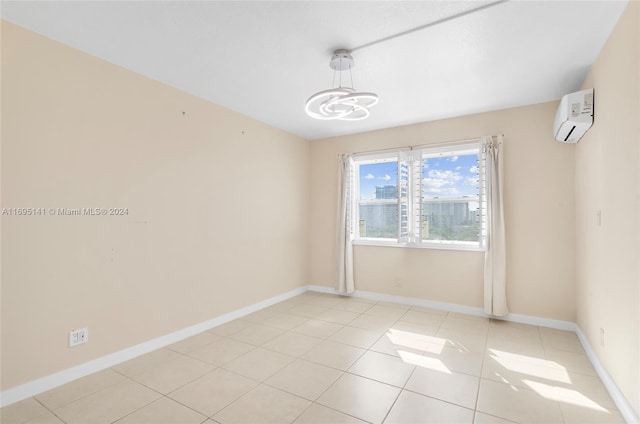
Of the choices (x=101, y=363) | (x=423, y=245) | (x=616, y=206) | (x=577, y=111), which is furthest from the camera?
(x=423, y=245)

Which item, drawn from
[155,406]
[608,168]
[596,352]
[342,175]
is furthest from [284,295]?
[608,168]

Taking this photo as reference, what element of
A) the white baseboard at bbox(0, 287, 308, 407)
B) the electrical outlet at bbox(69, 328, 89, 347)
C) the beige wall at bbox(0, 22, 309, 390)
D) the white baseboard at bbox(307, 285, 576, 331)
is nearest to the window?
the white baseboard at bbox(307, 285, 576, 331)

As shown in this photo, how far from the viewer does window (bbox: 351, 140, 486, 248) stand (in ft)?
13.0

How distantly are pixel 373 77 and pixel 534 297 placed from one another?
3064 millimetres

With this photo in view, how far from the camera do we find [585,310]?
2.86 meters

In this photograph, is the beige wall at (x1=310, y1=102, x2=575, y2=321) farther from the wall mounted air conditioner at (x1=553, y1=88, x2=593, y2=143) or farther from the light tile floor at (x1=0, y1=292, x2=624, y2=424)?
the wall mounted air conditioner at (x1=553, y1=88, x2=593, y2=143)

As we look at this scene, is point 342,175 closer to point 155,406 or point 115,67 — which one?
point 115,67

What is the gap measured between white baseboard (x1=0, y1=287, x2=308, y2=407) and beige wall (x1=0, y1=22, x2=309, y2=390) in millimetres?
57

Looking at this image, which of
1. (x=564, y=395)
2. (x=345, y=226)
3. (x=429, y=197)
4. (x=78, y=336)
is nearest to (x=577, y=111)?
(x=429, y=197)

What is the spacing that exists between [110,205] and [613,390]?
401 centimetres

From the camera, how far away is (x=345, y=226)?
4.64 meters

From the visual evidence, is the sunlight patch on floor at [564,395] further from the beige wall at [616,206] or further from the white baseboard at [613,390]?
the beige wall at [616,206]

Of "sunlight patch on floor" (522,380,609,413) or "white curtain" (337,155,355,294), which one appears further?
"white curtain" (337,155,355,294)

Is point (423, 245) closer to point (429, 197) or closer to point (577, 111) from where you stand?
point (429, 197)
